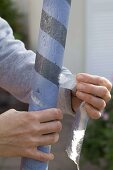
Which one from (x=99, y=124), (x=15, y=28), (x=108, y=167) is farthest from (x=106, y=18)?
(x=108, y=167)

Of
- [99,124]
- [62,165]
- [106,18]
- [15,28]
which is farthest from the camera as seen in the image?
[15,28]

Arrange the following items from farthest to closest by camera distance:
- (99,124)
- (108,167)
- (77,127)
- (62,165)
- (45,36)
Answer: (62,165), (99,124), (108,167), (77,127), (45,36)

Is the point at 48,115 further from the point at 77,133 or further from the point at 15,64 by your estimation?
the point at 15,64

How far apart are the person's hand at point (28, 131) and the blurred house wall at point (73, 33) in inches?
124

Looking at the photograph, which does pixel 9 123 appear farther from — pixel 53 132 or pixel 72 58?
pixel 72 58

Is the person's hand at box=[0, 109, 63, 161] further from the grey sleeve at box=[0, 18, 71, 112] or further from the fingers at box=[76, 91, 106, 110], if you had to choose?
the grey sleeve at box=[0, 18, 71, 112]

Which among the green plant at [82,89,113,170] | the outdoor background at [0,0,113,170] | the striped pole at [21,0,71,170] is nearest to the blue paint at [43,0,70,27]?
the striped pole at [21,0,71,170]

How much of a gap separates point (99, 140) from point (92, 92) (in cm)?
201

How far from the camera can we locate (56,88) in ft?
3.13

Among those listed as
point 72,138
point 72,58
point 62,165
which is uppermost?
point 72,138

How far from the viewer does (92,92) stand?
0.99 meters

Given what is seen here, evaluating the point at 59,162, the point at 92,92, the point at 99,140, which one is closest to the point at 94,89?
the point at 92,92

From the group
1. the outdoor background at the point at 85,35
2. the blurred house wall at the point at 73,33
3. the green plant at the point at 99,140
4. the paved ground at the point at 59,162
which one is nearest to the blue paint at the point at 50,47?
the green plant at the point at 99,140

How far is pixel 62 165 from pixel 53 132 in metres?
2.48
